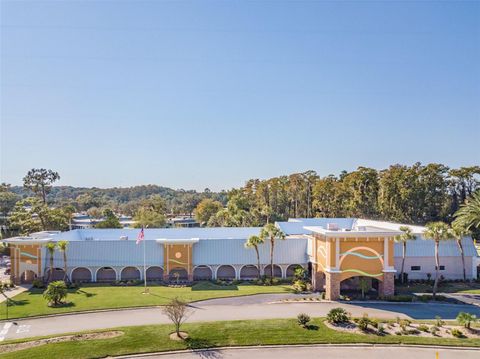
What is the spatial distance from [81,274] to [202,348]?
2806cm

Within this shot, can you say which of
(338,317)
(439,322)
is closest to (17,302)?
(338,317)

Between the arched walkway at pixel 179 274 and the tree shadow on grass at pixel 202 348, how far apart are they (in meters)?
21.1

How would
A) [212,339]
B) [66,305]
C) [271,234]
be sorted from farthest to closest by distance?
[271,234] → [66,305] → [212,339]

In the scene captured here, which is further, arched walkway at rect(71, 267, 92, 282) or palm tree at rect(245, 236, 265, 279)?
arched walkway at rect(71, 267, 92, 282)

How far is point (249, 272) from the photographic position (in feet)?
164

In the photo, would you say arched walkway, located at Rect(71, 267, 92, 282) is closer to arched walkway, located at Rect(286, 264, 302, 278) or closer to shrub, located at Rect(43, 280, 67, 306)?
shrub, located at Rect(43, 280, 67, 306)

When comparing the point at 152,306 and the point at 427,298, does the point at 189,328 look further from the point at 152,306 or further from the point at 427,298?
the point at 427,298

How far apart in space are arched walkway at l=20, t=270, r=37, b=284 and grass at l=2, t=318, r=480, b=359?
24009 millimetres

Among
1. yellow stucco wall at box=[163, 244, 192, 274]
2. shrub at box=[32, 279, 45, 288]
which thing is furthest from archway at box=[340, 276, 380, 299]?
shrub at box=[32, 279, 45, 288]

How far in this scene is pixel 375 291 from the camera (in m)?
42.0

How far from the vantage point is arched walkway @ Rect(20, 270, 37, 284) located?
155 ft

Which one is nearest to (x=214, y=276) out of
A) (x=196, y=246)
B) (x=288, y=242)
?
(x=196, y=246)

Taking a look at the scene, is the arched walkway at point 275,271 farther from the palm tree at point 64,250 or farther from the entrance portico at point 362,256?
the palm tree at point 64,250

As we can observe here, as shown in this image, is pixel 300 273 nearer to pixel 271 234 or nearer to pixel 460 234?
pixel 271 234
